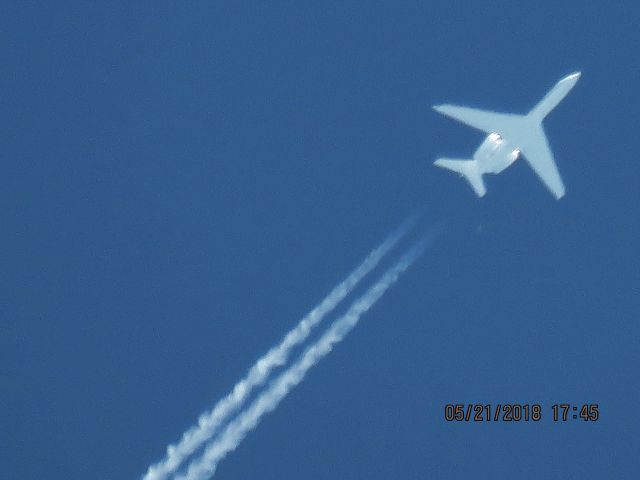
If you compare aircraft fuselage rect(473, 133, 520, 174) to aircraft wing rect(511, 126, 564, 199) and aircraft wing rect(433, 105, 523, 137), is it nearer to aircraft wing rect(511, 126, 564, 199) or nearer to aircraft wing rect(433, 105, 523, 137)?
aircraft wing rect(433, 105, 523, 137)

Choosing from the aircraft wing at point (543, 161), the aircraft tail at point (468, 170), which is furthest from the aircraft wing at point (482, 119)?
the aircraft tail at point (468, 170)

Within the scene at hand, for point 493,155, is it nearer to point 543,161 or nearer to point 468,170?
point 468,170

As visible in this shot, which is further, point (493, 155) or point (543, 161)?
point (543, 161)

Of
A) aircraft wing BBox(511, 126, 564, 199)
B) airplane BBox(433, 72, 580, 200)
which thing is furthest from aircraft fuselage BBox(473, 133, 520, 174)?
aircraft wing BBox(511, 126, 564, 199)

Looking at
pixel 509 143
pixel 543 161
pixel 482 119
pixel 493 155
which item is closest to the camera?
pixel 493 155

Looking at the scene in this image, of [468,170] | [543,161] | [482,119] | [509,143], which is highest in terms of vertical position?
[543,161]

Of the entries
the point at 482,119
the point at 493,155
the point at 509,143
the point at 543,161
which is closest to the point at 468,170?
the point at 493,155

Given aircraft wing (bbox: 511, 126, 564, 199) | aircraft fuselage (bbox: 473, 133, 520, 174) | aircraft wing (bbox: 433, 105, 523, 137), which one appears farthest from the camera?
aircraft wing (bbox: 511, 126, 564, 199)
